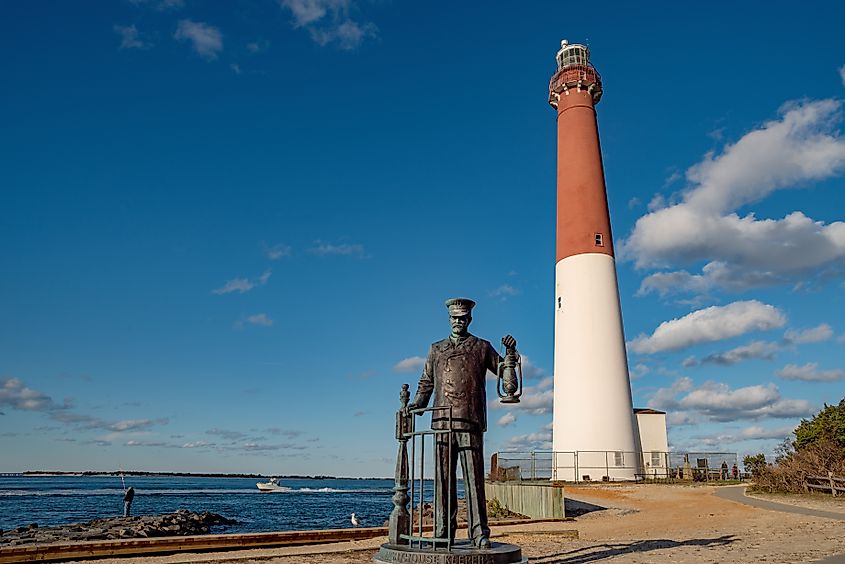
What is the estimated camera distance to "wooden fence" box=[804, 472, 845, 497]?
2436cm

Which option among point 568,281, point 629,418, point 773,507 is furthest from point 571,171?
point 773,507

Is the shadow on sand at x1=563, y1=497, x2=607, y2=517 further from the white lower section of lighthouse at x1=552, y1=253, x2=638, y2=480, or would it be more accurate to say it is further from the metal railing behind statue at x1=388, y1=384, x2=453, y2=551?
the metal railing behind statue at x1=388, y1=384, x2=453, y2=551

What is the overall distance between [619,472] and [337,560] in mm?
20563

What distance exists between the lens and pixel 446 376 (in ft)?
27.0

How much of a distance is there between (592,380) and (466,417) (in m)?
21.1

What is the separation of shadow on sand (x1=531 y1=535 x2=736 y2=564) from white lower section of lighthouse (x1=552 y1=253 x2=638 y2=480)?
14584mm

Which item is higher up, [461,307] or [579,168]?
[579,168]

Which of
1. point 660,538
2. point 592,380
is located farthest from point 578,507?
point 592,380

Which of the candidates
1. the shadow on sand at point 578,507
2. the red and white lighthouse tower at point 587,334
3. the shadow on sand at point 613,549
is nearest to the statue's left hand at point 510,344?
the shadow on sand at point 613,549

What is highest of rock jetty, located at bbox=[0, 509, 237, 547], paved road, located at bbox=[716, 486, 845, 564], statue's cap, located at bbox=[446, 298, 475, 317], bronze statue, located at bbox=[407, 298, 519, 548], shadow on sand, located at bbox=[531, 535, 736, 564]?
statue's cap, located at bbox=[446, 298, 475, 317]

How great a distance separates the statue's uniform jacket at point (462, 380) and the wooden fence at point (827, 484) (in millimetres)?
21990

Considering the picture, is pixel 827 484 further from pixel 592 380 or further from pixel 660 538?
pixel 660 538

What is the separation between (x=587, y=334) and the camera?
28.4 meters

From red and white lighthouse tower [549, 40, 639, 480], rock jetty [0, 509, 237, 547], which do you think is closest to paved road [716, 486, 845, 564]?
red and white lighthouse tower [549, 40, 639, 480]
